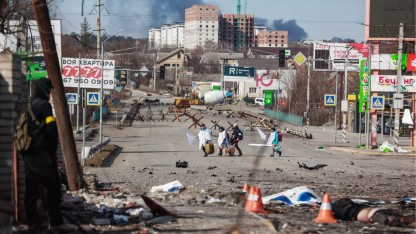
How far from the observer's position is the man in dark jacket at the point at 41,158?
1133 cm

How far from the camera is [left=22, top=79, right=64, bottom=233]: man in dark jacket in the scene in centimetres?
1133

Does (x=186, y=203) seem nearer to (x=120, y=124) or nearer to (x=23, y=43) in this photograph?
(x=23, y=43)

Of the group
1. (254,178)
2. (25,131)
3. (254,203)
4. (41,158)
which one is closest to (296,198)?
(254,203)

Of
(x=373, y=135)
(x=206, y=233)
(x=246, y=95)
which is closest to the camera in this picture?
(x=206, y=233)

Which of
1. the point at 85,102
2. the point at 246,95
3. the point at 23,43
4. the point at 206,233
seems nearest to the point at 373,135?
the point at 85,102

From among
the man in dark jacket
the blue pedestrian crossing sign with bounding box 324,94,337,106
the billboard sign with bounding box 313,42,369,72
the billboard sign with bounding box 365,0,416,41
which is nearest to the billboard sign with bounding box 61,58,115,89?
the billboard sign with bounding box 365,0,416,41

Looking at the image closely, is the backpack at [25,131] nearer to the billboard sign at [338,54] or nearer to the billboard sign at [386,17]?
the billboard sign at [386,17]

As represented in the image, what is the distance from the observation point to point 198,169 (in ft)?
104

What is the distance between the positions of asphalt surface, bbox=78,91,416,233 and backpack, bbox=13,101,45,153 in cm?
234

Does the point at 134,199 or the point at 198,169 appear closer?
the point at 134,199

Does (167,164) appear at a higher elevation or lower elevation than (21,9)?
lower

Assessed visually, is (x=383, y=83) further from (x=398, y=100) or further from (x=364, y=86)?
(x=398, y=100)

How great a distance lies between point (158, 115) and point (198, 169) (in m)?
74.0

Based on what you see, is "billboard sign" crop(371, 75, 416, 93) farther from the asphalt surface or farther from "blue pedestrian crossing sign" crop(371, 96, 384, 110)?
the asphalt surface
